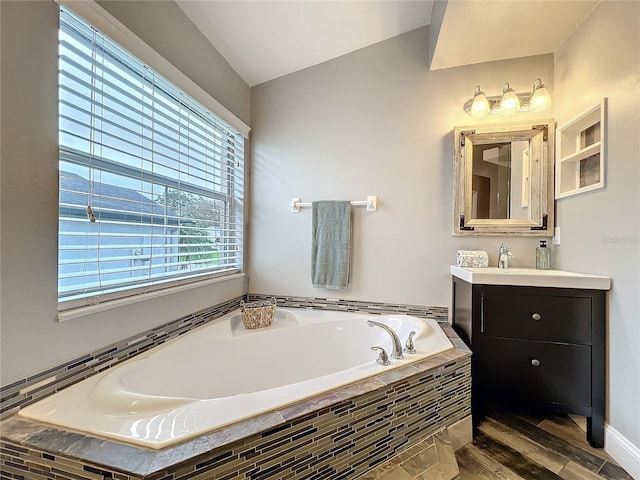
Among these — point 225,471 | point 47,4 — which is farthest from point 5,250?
point 225,471

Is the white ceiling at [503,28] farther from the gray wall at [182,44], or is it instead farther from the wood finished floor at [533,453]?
the wood finished floor at [533,453]

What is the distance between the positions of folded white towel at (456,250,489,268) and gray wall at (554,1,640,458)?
1.55 feet

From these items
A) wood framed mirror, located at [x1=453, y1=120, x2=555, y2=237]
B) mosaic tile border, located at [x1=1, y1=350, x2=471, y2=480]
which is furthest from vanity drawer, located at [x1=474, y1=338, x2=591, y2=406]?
wood framed mirror, located at [x1=453, y1=120, x2=555, y2=237]

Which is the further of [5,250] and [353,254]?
[353,254]

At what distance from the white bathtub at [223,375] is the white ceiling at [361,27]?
1.84 metres

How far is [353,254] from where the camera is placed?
2.27 meters

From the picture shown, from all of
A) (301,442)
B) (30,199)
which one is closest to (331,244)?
(301,442)

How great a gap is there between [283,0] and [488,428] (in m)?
2.73

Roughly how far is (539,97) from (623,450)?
6.41ft

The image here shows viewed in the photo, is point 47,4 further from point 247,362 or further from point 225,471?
point 247,362

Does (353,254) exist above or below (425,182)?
below

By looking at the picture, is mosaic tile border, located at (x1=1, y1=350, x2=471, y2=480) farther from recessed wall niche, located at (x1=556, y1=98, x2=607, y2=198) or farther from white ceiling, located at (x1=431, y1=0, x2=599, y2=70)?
white ceiling, located at (x1=431, y1=0, x2=599, y2=70)

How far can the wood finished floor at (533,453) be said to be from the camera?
4.35ft

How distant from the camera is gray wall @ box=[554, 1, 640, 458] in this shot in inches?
51.9
